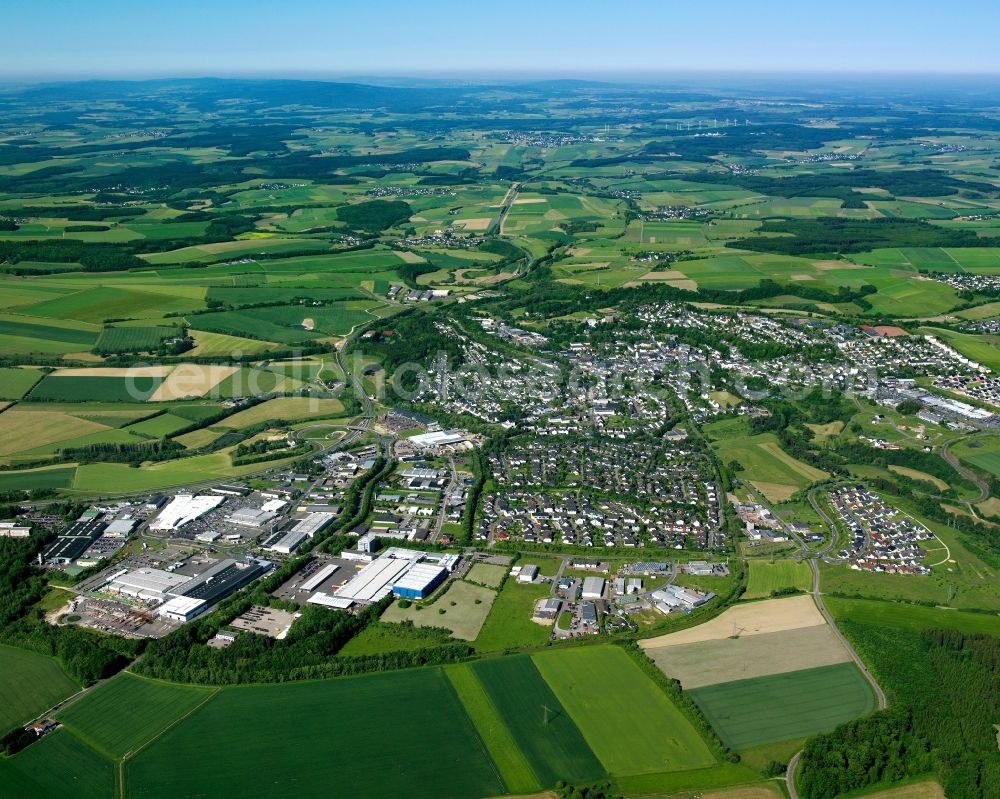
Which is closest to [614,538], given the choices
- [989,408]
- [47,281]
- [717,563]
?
[717,563]

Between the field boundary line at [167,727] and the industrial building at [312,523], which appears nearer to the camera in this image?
the field boundary line at [167,727]

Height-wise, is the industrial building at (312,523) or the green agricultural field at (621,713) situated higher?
the green agricultural field at (621,713)

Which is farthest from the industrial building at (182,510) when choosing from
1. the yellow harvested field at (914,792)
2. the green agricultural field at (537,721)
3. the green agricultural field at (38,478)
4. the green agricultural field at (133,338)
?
the yellow harvested field at (914,792)

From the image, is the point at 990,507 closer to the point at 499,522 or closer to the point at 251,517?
the point at 499,522

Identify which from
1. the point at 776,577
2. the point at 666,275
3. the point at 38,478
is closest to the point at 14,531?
the point at 38,478

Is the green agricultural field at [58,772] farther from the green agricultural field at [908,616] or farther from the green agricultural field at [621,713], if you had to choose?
the green agricultural field at [908,616]

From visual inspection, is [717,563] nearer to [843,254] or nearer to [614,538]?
[614,538]
